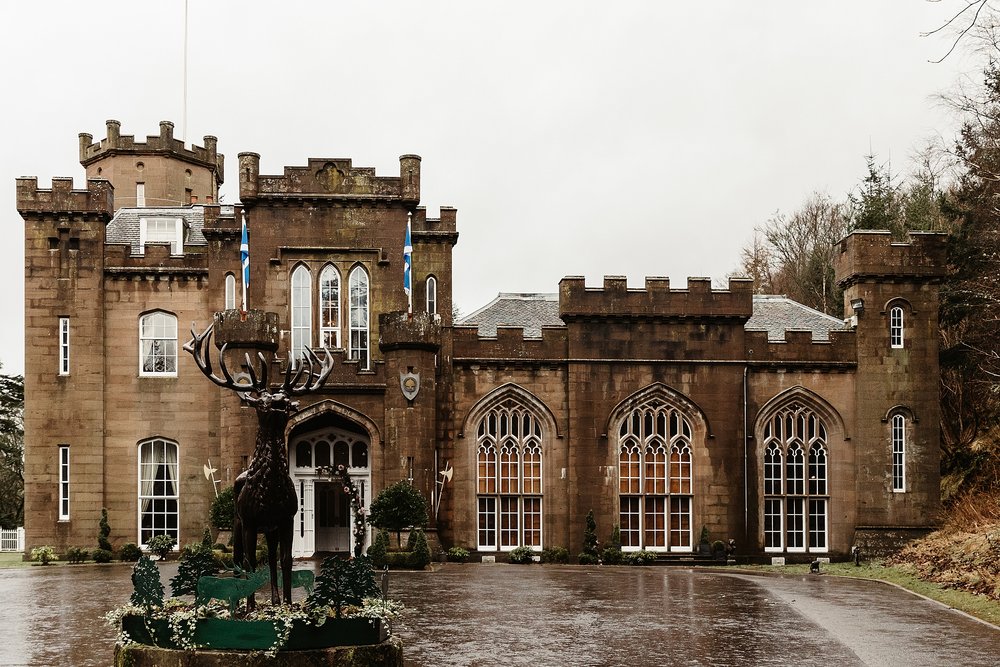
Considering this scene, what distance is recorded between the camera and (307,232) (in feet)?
119

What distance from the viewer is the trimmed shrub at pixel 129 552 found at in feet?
121

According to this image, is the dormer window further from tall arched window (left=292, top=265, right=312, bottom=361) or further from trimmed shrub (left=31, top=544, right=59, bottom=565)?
trimmed shrub (left=31, top=544, right=59, bottom=565)

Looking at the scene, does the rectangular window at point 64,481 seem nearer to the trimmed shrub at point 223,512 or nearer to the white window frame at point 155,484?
the white window frame at point 155,484

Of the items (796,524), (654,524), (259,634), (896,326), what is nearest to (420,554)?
(654,524)

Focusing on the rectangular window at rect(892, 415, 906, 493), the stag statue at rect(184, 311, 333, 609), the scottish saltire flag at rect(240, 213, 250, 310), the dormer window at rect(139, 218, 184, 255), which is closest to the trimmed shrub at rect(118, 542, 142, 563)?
the scottish saltire flag at rect(240, 213, 250, 310)

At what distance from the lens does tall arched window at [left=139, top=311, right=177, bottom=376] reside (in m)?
38.3

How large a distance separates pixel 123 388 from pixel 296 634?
25181mm

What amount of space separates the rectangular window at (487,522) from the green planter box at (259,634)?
2151cm

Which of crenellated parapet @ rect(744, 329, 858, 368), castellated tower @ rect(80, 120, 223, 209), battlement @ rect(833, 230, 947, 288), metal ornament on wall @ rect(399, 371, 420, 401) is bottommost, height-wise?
metal ornament on wall @ rect(399, 371, 420, 401)

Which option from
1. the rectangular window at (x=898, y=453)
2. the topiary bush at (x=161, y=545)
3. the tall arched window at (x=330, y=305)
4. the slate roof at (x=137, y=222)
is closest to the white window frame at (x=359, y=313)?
the tall arched window at (x=330, y=305)

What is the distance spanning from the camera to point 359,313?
120 ft

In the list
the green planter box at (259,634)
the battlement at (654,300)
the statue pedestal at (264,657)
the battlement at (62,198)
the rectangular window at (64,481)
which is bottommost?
the statue pedestal at (264,657)

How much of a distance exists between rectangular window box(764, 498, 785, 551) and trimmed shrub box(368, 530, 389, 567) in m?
11.3

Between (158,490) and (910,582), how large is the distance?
2128 centimetres
